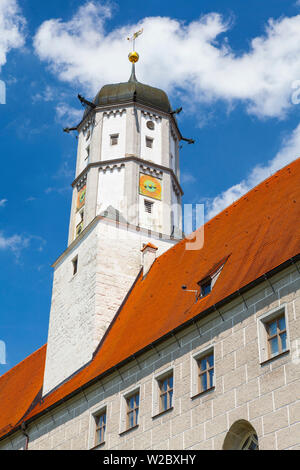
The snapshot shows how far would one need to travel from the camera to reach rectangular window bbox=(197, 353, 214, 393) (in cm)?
1762

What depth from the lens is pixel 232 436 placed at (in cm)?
1628

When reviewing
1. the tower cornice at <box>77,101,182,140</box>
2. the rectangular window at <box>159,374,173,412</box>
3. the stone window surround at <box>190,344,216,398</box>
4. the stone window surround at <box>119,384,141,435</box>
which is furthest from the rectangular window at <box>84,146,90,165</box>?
the stone window surround at <box>190,344,216,398</box>

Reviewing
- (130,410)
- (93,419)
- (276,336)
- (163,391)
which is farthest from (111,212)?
(276,336)

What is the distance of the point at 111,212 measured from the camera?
94.2 ft

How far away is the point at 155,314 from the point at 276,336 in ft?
22.3

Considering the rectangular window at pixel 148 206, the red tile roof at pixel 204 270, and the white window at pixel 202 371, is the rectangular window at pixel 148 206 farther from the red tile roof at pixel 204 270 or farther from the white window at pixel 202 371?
the white window at pixel 202 371

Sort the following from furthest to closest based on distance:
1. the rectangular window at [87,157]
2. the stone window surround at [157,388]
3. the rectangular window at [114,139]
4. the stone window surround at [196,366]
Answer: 1. the rectangular window at [87,157]
2. the rectangular window at [114,139]
3. the stone window surround at [157,388]
4. the stone window surround at [196,366]

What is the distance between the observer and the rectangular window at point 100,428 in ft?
67.3

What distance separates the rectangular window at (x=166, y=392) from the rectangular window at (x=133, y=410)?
94 cm

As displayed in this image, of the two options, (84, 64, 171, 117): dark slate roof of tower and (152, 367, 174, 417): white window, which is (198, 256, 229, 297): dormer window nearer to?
(152, 367, 174, 417): white window

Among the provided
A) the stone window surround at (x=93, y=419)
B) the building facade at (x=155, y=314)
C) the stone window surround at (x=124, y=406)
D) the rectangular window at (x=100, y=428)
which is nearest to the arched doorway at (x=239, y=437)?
the building facade at (x=155, y=314)

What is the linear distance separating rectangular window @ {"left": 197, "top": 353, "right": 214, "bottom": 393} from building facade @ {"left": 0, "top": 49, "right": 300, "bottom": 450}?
0.04m
